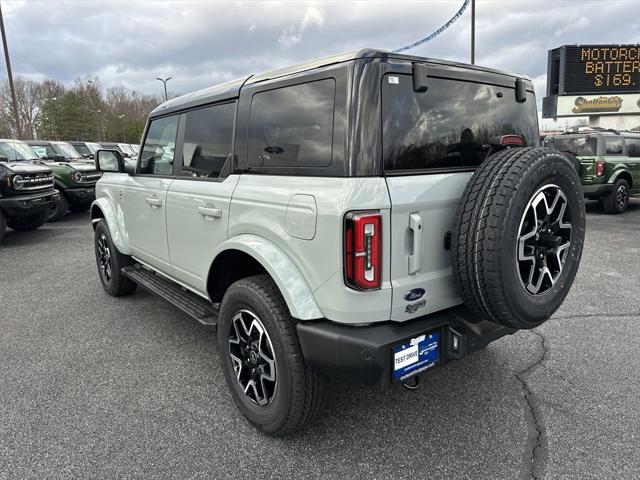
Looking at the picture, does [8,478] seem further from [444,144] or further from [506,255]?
[444,144]

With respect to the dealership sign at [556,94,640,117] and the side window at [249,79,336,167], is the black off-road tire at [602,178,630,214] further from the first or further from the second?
the dealership sign at [556,94,640,117]

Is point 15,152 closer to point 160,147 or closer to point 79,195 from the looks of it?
point 79,195

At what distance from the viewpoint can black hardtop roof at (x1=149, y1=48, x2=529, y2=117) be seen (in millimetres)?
2105

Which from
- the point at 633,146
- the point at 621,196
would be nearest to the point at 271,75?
the point at 621,196

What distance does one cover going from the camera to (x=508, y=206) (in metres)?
2.00

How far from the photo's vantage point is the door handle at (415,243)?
81.8 inches

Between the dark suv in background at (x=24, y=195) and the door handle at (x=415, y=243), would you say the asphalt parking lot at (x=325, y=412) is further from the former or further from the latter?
the dark suv in background at (x=24, y=195)

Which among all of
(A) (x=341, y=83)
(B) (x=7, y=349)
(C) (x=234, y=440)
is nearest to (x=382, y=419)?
(C) (x=234, y=440)

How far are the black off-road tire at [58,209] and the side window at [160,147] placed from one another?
666 cm

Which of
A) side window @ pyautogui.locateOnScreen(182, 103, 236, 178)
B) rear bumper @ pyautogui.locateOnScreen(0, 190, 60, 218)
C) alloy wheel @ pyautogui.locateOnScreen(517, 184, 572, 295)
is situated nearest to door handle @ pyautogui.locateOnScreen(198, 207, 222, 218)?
side window @ pyautogui.locateOnScreen(182, 103, 236, 178)

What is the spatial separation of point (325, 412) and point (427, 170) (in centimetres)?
156

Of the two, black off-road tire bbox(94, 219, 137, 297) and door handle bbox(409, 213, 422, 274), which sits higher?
door handle bbox(409, 213, 422, 274)

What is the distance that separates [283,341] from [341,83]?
128cm

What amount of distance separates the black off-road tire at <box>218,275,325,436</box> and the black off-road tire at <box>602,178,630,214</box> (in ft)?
33.9
